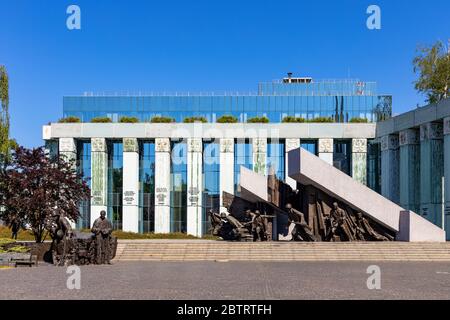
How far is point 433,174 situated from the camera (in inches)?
1670

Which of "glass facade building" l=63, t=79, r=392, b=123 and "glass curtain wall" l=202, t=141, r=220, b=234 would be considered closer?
"glass curtain wall" l=202, t=141, r=220, b=234

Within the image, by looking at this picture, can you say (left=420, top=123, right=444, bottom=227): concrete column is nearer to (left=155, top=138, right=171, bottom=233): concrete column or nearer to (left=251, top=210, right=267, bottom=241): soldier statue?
(left=251, top=210, right=267, bottom=241): soldier statue

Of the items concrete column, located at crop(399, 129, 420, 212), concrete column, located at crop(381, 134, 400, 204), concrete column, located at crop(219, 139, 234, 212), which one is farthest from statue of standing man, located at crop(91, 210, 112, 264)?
concrete column, located at crop(219, 139, 234, 212)

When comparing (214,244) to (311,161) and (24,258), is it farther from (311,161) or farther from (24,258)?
(24,258)

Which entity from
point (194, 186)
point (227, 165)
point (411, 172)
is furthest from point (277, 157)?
point (411, 172)

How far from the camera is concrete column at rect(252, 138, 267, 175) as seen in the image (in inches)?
2048

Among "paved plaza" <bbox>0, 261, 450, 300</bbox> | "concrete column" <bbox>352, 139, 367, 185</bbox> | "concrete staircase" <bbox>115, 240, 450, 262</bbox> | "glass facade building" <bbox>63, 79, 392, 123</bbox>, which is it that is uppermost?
"glass facade building" <bbox>63, 79, 392, 123</bbox>

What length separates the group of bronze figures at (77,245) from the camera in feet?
79.0

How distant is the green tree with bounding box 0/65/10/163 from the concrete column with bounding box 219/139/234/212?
15.6 m

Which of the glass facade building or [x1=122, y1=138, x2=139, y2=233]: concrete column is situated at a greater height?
the glass facade building

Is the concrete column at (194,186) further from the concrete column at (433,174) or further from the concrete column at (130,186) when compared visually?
the concrete column at (433,174)

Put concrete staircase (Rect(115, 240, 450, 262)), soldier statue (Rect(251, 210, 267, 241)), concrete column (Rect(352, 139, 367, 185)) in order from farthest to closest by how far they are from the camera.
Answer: concrete column (Rect(352, 139, 367, 185)), soldier statue (Rect(251, 210, 267, 241)), concrete staircase (Rect(115, 240, 450, 262))
